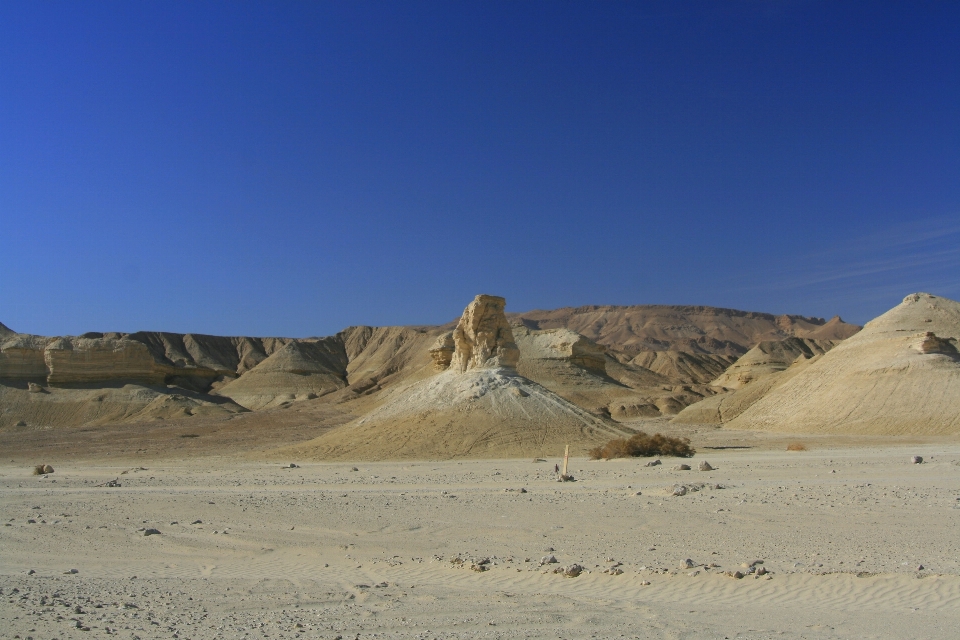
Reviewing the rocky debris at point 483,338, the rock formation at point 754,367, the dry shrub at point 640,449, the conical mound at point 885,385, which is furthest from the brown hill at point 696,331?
the dry shrub at point 640,449

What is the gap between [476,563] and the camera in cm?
868

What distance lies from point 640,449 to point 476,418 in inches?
280

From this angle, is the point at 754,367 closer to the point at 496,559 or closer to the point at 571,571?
the point at 496,559

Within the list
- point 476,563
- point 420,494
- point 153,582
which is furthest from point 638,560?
point 420,494

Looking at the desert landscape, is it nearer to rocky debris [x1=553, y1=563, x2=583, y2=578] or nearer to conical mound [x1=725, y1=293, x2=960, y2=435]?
rocky debris [x1=553, y1=563, x2=583, y2=578]

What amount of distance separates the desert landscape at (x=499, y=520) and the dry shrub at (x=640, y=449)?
44 centimetres

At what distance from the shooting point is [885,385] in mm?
37156

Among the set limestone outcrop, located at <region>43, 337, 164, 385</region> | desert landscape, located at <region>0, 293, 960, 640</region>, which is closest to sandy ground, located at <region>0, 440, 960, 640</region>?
desert landscape, located at <region>0, 293, 960, 640</region>

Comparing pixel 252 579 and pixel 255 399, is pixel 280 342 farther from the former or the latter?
pixel 252 579

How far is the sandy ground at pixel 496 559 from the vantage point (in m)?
6.48

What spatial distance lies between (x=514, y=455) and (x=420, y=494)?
10225mm

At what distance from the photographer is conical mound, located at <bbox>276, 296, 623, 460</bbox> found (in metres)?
26.5

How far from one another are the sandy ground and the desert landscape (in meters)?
0.04

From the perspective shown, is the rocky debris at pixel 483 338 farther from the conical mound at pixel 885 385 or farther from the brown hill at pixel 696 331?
the brown hill at pixel 696 331
